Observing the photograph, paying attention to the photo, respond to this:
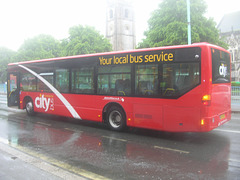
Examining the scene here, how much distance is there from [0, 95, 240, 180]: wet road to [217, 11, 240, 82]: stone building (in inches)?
2402

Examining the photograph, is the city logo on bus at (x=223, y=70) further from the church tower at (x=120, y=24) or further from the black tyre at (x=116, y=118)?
the church tower at (x=120, y=24)

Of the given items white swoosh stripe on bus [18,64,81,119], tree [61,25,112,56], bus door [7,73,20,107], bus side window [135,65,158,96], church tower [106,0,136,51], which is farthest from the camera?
church tower [106,0,136,51]

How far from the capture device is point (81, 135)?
812 cm

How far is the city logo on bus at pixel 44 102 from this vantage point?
1107cm

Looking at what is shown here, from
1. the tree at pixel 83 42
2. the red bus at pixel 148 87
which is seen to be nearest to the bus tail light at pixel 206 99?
the red bus at pixel 148 87

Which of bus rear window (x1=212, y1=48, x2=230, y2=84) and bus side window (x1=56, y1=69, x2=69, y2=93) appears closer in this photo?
bus rear window (x1=212, y1=48, x2=230, y2=84)

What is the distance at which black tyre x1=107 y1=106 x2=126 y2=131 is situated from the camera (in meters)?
8.47

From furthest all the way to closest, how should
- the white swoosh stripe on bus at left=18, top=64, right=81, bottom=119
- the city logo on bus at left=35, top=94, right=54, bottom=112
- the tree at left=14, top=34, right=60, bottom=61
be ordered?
the tree at left=14, top=34, right=60, bottom=61
the city logo on bus at left=35, top=94, right=54, bottom=112
the white swoosh stripe on bus at left=18, top=64, right=81, bottom=119

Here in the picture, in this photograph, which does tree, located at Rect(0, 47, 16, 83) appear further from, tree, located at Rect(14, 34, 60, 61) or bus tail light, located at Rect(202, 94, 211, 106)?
bus tail light, located at Rect(202, 94, 211, 106)

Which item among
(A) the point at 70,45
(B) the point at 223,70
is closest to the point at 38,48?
(A) the point at 70,45

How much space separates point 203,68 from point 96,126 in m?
5.01

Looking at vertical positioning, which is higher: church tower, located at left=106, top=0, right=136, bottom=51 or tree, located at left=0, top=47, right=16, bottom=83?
church tower, located at left=106, top=0, right=136, bottom=51

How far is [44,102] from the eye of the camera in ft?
37.6

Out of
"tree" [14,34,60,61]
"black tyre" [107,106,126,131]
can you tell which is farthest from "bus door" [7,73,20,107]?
"tree" [14,34,60,61]
